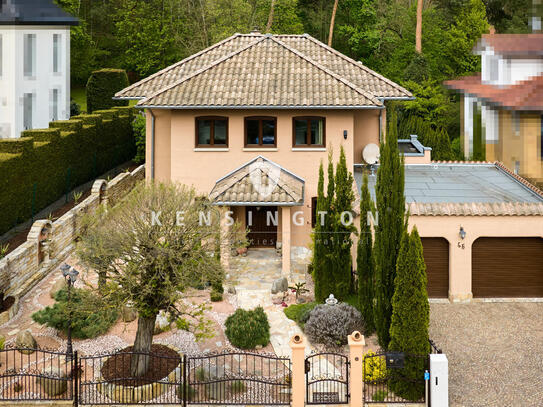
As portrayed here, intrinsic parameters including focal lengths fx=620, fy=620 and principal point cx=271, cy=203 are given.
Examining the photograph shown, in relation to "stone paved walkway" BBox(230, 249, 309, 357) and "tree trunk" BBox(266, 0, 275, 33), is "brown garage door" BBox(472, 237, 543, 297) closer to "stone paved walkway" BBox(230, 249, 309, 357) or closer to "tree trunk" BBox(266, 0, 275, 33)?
"stone paved walkway" BBox(230, 249, 309, 357)

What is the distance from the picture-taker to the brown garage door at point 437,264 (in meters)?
21.8

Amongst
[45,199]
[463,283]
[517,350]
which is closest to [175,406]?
[517,350]

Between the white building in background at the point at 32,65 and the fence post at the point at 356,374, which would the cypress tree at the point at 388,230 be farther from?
the white building in background at the point at 32,65

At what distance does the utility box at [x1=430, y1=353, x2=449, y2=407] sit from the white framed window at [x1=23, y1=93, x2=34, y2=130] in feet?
104

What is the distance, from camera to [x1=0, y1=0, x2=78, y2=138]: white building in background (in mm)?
37594

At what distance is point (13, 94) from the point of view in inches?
1484

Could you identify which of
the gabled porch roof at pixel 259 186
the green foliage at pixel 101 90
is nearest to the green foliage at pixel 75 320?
the gabled porch roof at pixel 259 186

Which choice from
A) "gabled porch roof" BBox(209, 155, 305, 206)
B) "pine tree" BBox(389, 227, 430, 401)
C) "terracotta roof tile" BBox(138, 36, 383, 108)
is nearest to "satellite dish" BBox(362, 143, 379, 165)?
"terracotta roof tile" BBox(138, 36, 383, 108)

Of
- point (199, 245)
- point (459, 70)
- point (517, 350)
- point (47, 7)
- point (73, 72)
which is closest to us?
point (199, 245)

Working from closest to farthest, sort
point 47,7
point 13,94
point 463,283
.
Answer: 1. point 463,283
2. point 13,94
3. point 47,7

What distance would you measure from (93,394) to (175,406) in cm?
218

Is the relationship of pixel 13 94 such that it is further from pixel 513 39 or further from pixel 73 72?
pixel 513 39

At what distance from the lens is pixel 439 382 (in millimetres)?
14797

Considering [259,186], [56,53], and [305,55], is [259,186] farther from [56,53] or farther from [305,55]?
[56,53]
